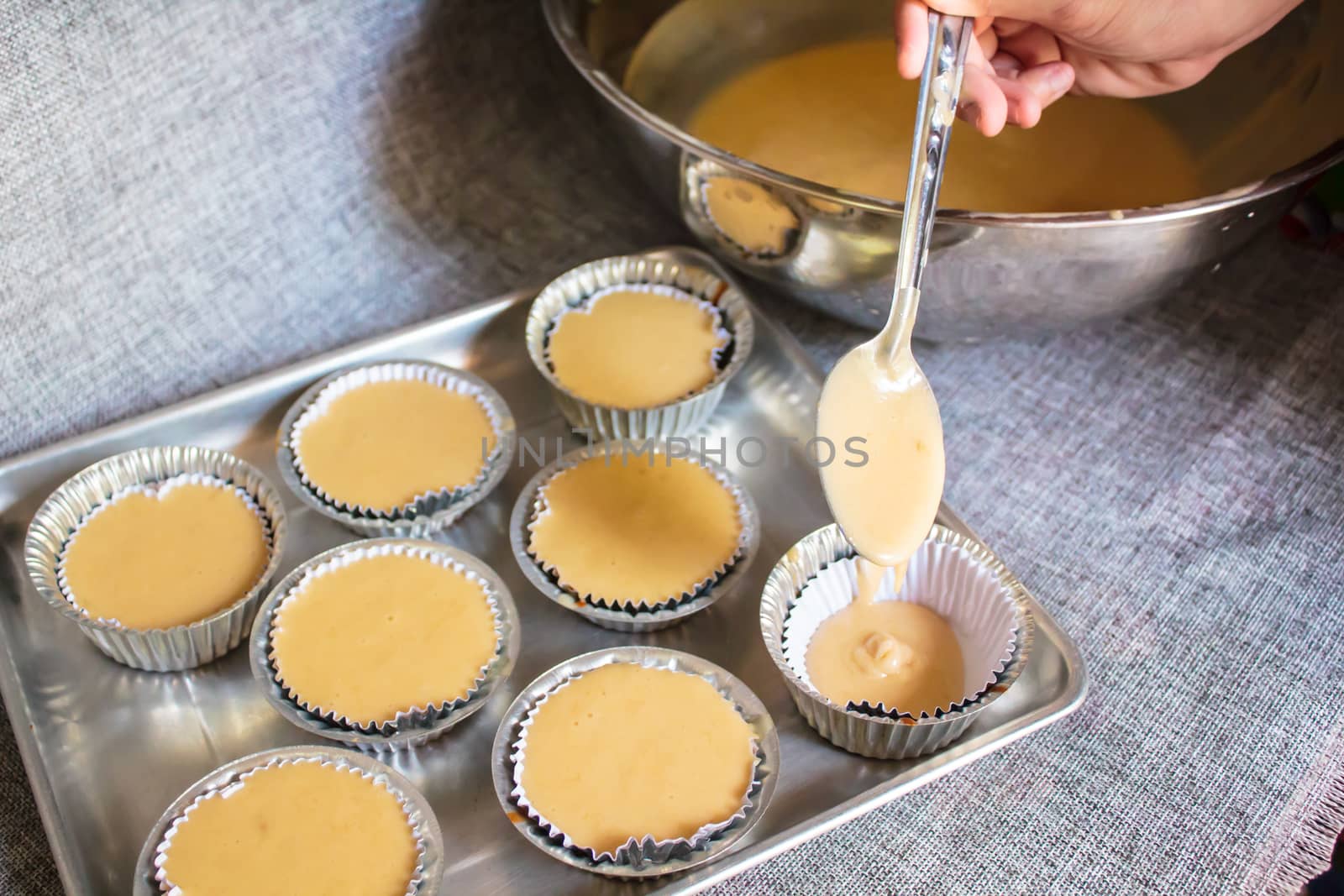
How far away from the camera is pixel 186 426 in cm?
121

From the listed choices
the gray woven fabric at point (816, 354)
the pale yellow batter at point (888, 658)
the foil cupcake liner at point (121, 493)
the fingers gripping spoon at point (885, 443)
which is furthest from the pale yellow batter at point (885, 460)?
the foil cupcake liner at point (121, 493)

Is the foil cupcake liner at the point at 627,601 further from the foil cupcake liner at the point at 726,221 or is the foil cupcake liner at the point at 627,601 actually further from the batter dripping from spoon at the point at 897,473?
the foil cupcake liner at the point at 726,221

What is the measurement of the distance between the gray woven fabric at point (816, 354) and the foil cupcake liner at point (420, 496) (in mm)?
133

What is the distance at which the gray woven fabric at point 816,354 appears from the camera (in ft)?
3.12

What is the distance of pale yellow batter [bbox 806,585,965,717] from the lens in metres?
0.99

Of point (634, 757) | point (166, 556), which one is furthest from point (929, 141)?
point (166, 556)

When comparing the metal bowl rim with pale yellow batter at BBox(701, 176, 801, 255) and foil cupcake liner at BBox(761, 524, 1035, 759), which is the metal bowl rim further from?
foil cupcake liner at BBox(761, 524, 1035, 759)

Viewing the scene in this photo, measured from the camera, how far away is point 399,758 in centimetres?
100

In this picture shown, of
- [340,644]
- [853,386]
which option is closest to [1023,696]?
[853,386]

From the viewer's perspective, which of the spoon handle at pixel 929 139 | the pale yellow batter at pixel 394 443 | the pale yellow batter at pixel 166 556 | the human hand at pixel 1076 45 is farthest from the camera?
the pale yellow batter at pixel 394 443

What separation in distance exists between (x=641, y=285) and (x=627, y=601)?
1.41ft

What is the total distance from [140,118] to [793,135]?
68 cm

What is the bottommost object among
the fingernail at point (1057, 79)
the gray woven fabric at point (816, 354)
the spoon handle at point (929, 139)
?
the gray woven fabric at point (816, 354)

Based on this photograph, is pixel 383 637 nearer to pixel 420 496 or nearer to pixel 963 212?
pixel 420 496
